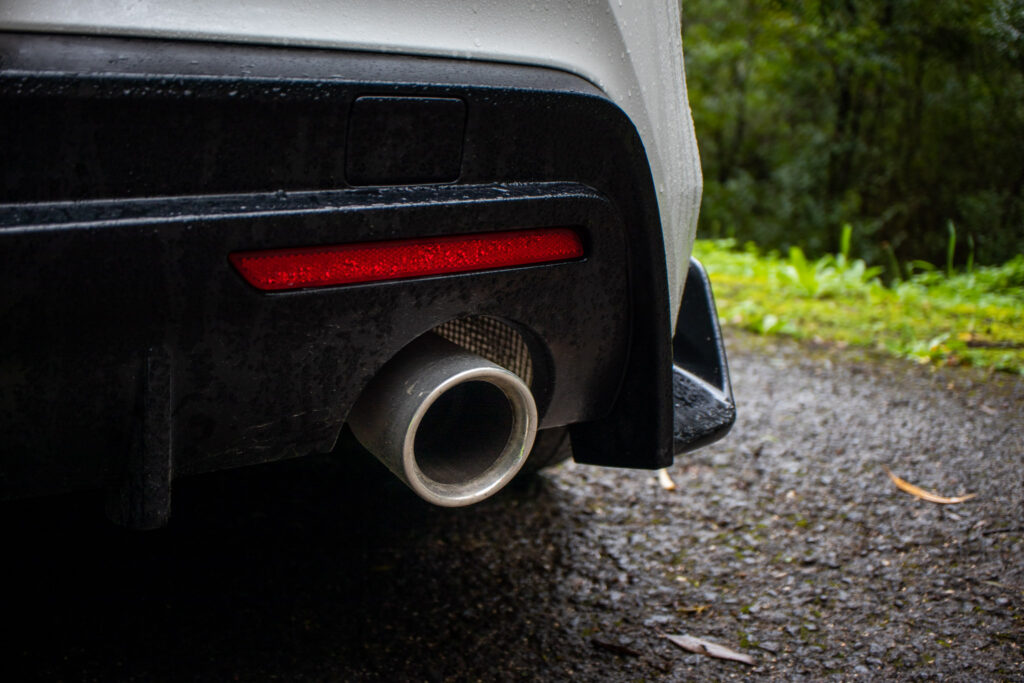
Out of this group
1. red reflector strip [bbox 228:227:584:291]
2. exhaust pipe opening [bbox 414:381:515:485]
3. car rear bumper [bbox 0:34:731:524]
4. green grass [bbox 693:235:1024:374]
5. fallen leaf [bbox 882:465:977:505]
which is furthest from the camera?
green grass [bbox 693:235:1024:374]

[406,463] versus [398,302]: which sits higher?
[398,302]

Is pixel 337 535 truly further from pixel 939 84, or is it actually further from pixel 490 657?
pixel 939 84

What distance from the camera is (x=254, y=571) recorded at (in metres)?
1.84

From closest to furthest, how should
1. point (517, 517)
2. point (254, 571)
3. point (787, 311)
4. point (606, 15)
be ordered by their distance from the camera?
point (606, 15)
point (254, 571)
point (517, 517)
point (787, 311)

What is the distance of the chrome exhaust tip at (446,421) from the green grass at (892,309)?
2966 mm

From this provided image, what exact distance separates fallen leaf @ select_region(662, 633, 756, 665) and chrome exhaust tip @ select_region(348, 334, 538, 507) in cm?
66

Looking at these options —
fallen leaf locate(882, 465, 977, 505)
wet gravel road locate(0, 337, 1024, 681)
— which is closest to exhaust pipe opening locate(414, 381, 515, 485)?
wet gravel road locate(0, 337, 1024, 681)

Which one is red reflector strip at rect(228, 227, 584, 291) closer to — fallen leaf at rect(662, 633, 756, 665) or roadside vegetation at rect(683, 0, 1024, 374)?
fallen leaf at rect(662, 633, 756, 665)

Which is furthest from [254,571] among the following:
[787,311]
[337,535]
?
[787,311]

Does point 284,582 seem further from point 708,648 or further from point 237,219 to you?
point 237,219

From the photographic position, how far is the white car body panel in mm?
938

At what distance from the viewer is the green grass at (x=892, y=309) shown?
3.80 metres

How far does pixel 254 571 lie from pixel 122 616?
0.28 metres

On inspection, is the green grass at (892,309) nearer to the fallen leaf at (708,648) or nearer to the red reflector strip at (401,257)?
the fallen leaf at (708,648)
